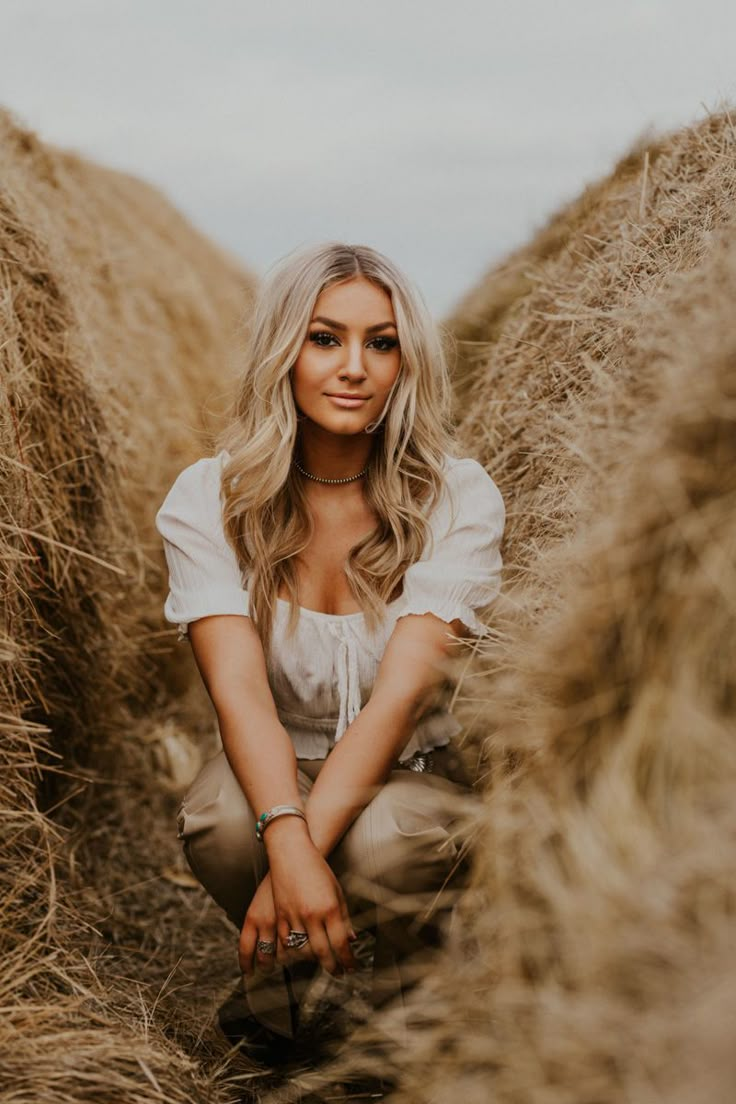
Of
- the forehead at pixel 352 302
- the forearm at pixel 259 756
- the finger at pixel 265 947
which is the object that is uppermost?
the forehead at pixel 352 302

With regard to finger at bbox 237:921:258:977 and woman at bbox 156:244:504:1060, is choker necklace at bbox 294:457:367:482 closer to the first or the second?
woman at bbox 156:244:504:1060

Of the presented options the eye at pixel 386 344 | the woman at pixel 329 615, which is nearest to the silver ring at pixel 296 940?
the woman at pixel 329 615

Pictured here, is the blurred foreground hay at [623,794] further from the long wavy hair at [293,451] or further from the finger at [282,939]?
the long wavy hair at [293,451]

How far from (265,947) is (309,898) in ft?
0.59

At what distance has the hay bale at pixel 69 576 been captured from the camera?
1.79 metres

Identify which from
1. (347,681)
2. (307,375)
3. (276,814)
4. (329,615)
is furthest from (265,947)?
(307,375)

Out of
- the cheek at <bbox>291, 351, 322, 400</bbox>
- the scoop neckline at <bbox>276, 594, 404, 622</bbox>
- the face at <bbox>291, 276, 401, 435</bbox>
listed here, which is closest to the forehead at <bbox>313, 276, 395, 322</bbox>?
the face at <bbox>291, 276, 401, 435</bbox>

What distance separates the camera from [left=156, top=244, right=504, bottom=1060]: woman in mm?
2096

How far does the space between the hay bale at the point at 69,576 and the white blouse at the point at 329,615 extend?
231 mm

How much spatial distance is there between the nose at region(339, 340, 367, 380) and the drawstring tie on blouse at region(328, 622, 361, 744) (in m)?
0.56

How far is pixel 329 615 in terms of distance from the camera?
7.78ft

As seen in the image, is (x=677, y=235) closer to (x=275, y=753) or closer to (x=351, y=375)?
(x=351, y=375)

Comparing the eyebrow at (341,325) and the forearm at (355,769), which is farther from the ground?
the eyebrow at (341,325)

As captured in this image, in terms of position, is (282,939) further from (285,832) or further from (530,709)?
(530,709)
